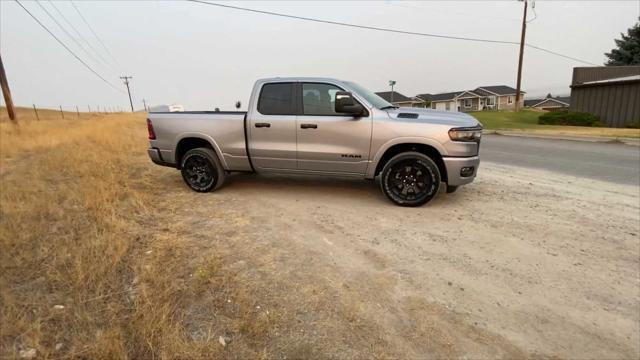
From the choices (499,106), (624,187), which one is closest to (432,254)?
(624,187)

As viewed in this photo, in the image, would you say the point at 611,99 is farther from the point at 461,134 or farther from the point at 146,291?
the point at 146,291

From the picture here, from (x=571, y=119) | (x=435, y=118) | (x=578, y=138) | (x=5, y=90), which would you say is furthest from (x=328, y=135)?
(x=571, y=119)

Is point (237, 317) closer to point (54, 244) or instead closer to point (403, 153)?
point (54, 244)

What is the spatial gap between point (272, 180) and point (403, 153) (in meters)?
2.98

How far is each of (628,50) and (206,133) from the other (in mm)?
46422

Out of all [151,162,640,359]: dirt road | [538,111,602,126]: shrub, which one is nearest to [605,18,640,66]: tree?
[538,111,602,126]: shrub

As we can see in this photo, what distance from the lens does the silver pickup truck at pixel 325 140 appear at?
5.06 m

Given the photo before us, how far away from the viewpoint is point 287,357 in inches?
94.3

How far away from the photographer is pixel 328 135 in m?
5.38

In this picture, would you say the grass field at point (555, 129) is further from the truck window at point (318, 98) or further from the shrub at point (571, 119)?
the truck window at point (318, 98)

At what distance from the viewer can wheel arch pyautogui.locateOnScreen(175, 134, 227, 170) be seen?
6.02 m

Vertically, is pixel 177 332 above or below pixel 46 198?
below

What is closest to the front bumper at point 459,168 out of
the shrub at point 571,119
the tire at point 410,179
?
the tire at point 410,179

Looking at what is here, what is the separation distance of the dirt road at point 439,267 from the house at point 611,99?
21.7m
